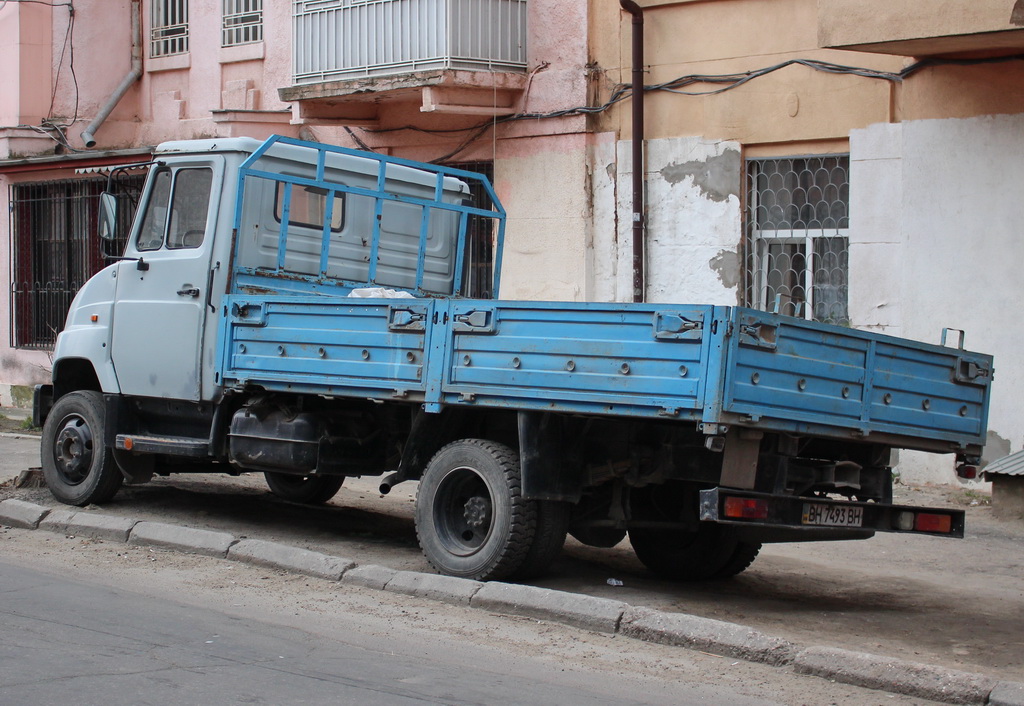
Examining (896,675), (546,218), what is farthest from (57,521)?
(546,218)

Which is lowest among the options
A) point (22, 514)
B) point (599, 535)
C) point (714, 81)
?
point (22, 514)

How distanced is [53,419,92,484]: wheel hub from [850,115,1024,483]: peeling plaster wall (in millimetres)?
7364

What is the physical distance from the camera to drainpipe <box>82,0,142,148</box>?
1947 centimetres

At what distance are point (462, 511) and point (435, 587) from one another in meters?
0.64

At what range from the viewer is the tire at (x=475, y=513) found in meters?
7.34

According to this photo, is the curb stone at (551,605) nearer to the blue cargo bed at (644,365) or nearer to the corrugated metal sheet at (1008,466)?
the blue cargo bed at (644,365)

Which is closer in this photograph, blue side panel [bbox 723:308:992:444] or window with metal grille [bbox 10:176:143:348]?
blue side panel [bbox 723:308:992:444]

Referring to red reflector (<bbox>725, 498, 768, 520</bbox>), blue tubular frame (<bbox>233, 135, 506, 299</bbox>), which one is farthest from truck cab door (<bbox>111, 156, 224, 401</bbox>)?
red reflector (<bbox>725, 498, 768, 520</bbox>)

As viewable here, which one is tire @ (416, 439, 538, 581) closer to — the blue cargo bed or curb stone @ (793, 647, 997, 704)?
the blue cargo bed

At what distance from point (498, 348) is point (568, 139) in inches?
315

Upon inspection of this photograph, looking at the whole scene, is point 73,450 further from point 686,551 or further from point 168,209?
point 686,551

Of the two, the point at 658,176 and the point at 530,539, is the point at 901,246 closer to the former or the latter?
the point at 658,176

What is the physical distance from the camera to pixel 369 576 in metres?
7.59

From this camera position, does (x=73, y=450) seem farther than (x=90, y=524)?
Yes
